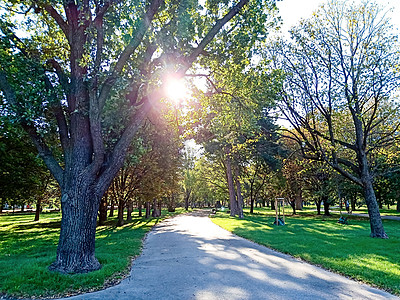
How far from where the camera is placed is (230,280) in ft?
17.4

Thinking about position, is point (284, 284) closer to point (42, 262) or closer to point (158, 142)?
point (42, 262)

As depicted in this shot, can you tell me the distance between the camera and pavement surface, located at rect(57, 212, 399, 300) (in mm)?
4520

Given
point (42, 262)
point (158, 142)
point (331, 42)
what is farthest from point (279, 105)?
point (42, 262)

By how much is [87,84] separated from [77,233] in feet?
12.6

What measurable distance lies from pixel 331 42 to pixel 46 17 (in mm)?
12861

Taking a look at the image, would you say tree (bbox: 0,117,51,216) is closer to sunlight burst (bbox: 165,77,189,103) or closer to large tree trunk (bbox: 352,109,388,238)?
sunlight burst (bbox: 165,77,189,103)

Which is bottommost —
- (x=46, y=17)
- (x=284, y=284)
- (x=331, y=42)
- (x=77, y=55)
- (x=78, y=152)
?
(x=284, y=284)

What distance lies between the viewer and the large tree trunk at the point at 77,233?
574cm

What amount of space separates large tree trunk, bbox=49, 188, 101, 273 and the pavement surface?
4.05 ft

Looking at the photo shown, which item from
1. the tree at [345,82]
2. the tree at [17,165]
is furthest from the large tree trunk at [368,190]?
the tree at [17,165]

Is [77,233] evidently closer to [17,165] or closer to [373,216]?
[17,165]

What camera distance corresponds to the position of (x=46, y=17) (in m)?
8.27

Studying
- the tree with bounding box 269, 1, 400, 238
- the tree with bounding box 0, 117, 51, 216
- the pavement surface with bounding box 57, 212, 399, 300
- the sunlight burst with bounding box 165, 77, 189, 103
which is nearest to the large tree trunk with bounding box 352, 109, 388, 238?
the tree with bounding box 269, 1, 400, 238

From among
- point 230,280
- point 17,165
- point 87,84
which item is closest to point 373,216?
point 230,280
